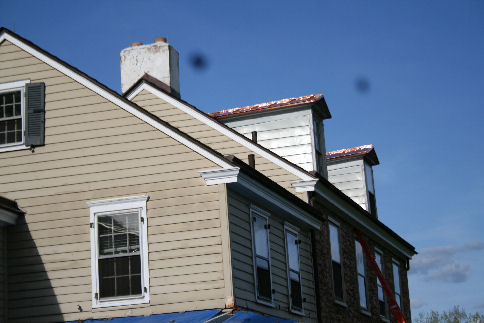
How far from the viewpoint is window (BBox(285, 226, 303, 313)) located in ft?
68.9

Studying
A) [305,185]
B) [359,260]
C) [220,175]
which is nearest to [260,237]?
[220,175]

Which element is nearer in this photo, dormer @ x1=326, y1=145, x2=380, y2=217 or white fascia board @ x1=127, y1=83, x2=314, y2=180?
white fascia board @ x1=127, y1=83, x2=314, y2=180

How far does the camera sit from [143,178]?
18453 mm

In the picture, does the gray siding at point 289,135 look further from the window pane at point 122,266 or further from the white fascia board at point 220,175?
the window pane at point 122,266

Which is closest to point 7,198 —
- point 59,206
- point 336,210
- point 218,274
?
point 59,206

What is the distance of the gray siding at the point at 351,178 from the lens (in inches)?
1182

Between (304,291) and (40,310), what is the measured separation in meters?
6.82

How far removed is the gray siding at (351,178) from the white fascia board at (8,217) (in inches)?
547

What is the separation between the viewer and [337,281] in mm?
24969

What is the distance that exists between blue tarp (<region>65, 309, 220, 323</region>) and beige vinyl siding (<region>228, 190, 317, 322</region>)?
31.2 inches

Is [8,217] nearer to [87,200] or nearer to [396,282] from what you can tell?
[87,200]

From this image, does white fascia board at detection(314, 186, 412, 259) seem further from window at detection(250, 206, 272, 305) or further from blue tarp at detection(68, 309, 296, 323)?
blue tarp at detection(68, 309, 296, 323)

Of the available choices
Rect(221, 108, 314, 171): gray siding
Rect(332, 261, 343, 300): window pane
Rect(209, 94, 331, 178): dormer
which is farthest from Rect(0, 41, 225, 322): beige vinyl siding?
Rect(332, 261, 343, 300): window pane

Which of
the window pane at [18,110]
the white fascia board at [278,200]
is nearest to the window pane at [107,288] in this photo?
the white fascia board at [278,200]
